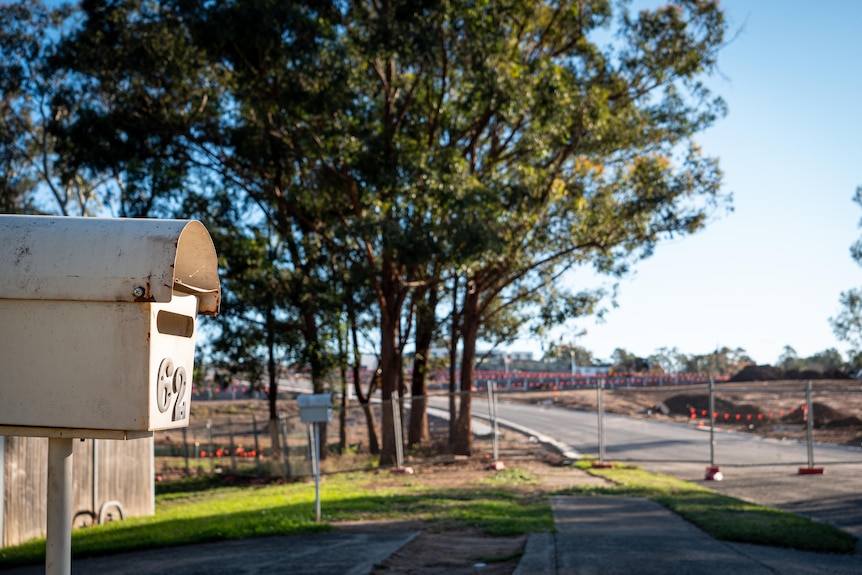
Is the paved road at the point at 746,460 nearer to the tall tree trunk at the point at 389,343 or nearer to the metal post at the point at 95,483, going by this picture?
the tall tree trunk at the point at 389,343

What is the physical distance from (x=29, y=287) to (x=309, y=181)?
20.2 m

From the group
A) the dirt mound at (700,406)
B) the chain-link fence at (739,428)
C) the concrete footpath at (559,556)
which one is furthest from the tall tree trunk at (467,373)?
the dirt mound at (700,406)

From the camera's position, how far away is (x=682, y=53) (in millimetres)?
22078

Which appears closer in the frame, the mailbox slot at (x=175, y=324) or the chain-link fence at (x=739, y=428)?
the mailbox slot at (x=175, y=324)

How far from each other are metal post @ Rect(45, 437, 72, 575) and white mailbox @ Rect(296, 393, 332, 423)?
829cm

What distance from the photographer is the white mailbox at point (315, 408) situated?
37.4 ft

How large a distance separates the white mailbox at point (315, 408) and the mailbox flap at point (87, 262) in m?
8.55

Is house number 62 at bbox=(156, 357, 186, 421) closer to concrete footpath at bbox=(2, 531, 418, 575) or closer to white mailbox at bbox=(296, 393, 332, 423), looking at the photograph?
concrete footpath at bbox=(2, 531, 418, 575)

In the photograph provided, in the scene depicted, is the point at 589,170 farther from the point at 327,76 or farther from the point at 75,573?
the point at 75,573

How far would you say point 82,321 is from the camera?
2.97m

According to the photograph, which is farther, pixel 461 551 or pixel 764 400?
pixel 764 400

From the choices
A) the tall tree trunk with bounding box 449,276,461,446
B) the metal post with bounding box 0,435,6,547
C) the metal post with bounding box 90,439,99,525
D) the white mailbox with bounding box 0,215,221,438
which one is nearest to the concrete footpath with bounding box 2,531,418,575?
the metal post with bounding box 0,435,6,547

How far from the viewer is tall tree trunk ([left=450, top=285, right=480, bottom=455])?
23.3 metres

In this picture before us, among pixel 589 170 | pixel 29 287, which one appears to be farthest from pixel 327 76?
pixel 29 287
